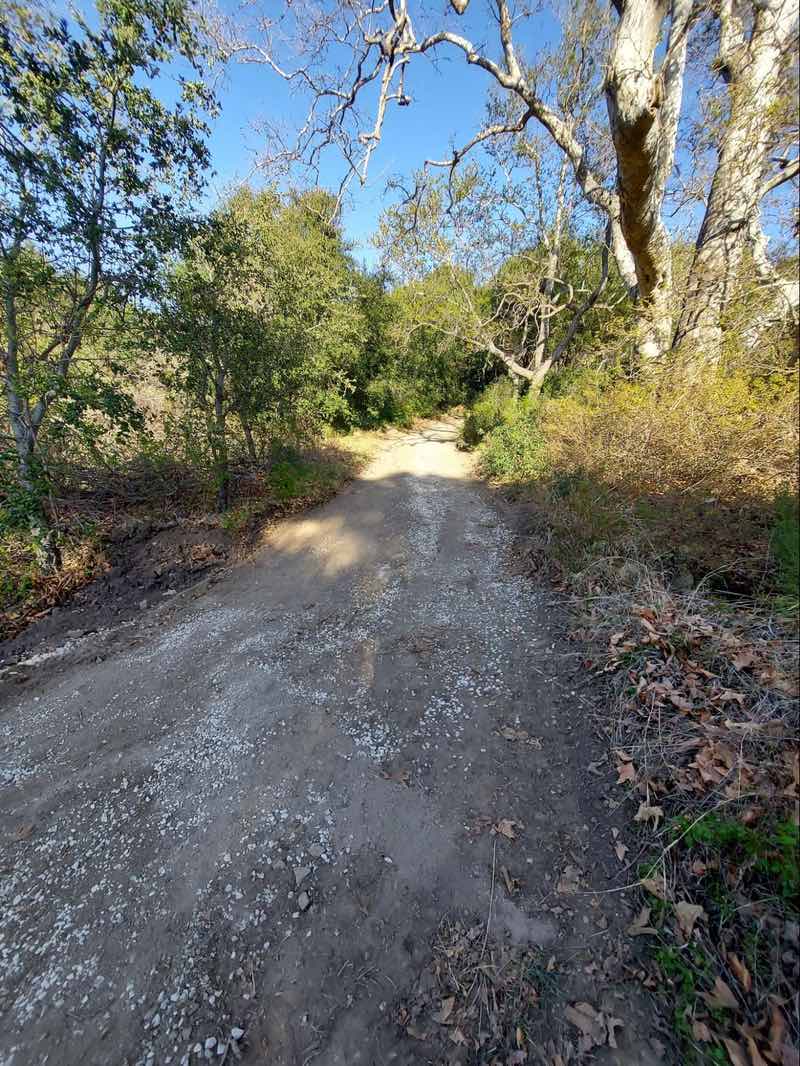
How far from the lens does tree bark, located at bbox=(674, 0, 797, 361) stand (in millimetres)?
3482

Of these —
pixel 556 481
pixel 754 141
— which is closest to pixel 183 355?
pixel 556 481

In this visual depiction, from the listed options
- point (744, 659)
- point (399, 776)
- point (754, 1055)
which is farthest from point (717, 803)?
point (399, 776)

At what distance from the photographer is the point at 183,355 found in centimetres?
610

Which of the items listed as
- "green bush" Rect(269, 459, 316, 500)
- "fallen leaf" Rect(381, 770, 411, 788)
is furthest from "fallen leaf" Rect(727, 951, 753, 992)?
"green bush" Rect(269, 459, 316, 500)

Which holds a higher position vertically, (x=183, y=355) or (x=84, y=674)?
(x=183, y=355)

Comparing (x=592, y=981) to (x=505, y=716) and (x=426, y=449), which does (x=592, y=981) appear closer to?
(x=505, y=716)

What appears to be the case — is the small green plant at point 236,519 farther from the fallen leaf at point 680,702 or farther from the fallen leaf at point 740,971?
the fallen leaf at point 740,971

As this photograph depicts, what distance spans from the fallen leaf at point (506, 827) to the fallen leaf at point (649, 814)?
662mm

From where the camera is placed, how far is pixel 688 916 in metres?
1.67

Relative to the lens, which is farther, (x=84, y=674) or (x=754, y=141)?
(x=84, y=674)

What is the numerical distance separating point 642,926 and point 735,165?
21.2ft

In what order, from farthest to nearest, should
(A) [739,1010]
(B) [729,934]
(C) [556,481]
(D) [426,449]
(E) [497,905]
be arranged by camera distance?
(D) [426,449] < (C) [556,481] < (E) [497,905] < (B) [729,934] < (A) [739,1010]

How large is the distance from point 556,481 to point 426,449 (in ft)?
29.4

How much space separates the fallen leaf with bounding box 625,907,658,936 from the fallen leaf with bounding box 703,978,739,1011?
0.25 metres
